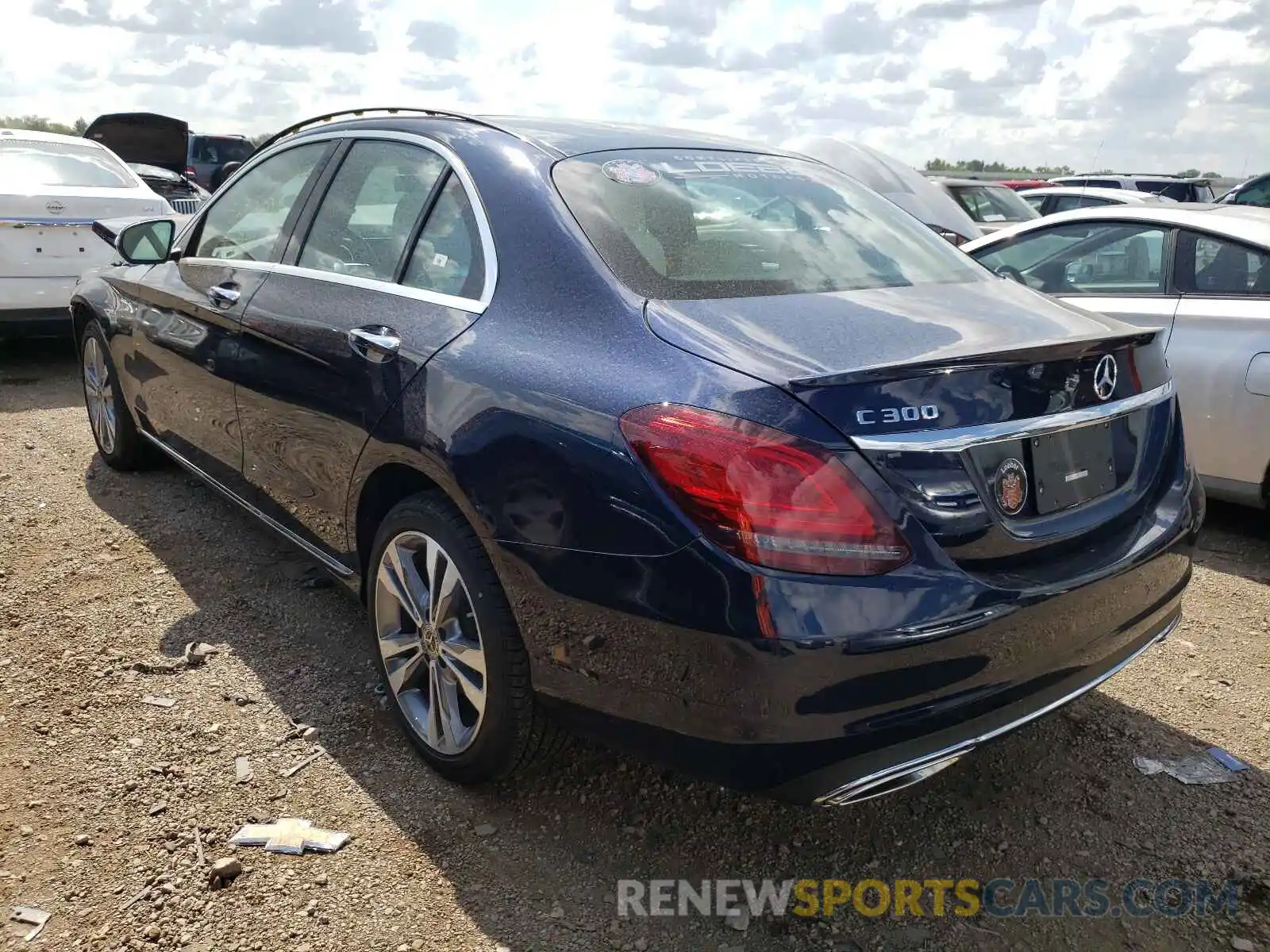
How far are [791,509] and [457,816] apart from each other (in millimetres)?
1283

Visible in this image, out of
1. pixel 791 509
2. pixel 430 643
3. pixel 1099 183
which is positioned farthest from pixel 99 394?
pixel 1099 183

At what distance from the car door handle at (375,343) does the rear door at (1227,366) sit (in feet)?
10.8

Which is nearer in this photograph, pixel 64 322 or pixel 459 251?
pixel 459 251

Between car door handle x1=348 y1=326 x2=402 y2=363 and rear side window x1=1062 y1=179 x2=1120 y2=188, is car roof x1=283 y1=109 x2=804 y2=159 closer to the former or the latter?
car door handle x1=348 y1=326 x2=402 y2=363

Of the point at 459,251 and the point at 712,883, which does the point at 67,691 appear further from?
the point at 712,883

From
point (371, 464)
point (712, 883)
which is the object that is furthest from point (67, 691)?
point (712, 883)

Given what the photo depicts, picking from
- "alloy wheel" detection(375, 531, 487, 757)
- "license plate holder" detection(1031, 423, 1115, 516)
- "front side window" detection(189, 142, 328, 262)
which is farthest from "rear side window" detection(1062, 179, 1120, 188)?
"alloy wheel" detection(375, 531, 487, 757)

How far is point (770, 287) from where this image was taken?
2508 mm

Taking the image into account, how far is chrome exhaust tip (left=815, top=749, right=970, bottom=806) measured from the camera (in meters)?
2.04

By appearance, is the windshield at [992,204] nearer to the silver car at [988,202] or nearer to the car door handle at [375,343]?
the silver car at [988,202]

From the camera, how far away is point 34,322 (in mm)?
6977

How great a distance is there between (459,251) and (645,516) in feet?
3.54

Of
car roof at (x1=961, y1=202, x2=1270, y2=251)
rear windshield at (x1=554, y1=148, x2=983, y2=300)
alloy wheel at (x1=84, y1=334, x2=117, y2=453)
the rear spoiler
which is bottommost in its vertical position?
alloy wheel at (x1=84, y1=334, x2=117, y2=453)

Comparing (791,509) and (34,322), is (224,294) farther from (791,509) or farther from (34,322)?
(34,322)
